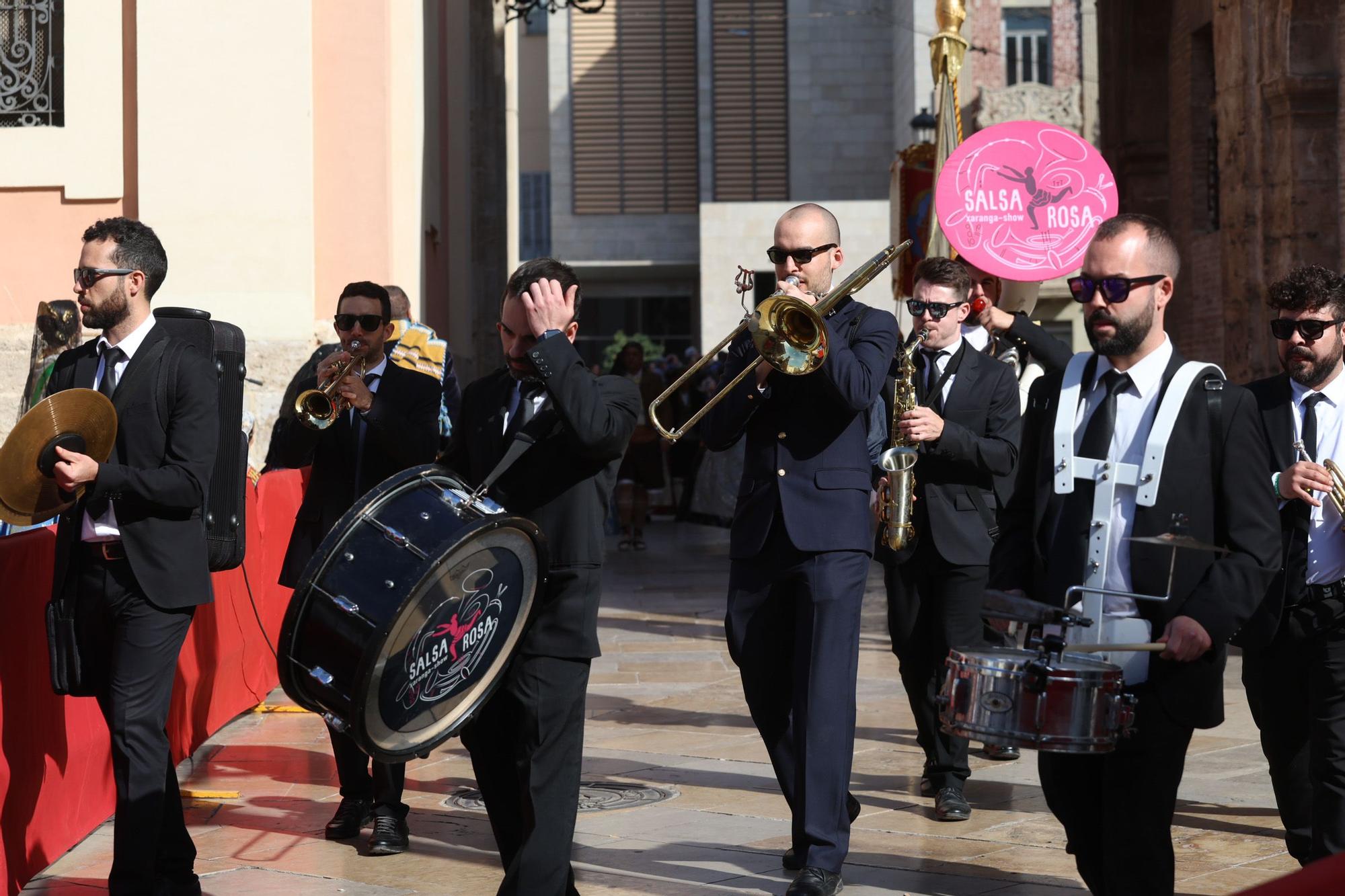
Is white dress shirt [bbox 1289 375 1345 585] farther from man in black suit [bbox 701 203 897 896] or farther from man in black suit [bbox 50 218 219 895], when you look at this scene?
man in black suit [bbox 50 218 219 895]

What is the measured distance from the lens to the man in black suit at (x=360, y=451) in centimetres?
630

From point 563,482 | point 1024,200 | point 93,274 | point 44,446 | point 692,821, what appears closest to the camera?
point 563,482

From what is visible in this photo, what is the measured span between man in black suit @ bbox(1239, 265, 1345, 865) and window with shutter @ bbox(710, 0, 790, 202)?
3627 centimetres

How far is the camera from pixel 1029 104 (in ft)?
117

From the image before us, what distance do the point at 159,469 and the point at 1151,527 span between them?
2830 mm

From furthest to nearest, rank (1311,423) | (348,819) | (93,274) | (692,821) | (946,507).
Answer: (946,507) → (692,821) → (348,819) → (1311,423) → (93,274)

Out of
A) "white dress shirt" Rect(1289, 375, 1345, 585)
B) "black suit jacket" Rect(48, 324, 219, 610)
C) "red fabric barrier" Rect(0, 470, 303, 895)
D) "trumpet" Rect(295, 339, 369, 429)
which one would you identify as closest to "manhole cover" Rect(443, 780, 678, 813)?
"red fabric barrier" Rect(0, 470, 303, 895)

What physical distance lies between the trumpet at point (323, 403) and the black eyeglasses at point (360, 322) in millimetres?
230

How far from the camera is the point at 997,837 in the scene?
6332 mm

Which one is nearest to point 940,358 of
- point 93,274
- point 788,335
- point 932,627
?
point 932,627

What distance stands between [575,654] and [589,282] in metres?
39.2

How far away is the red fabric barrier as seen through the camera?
5426 mm

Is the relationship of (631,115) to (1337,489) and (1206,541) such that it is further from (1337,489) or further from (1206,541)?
(1206,541)

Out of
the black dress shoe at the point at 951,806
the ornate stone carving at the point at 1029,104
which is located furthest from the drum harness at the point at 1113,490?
the ornate stone carving at the point at 1029,104
